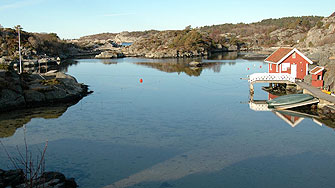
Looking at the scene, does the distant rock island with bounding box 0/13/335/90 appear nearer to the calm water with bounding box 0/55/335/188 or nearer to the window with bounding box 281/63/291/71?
the window with bounding box 281/63/291/71

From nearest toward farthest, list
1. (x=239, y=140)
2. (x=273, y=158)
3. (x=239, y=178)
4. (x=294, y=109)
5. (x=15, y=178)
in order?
(x=15, y=178)
(x=239, y=178)
(x=273, y=158)
(x=239, y=140)
(x=294, y=109)

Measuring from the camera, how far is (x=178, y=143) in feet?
69.9

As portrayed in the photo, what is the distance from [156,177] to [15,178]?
6.66 m

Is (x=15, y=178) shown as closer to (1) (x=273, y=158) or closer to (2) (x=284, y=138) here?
(1) (x=273, y=158)

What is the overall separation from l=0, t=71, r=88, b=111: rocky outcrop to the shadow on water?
5.11 feet

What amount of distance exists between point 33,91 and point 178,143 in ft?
66.8

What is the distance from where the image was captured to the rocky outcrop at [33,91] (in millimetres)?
31859

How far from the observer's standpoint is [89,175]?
1655cm

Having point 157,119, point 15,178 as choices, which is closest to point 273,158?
point 157,119

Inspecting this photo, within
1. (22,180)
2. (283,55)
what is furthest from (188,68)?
(22,180)

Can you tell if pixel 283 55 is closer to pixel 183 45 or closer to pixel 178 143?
pixel 178 143

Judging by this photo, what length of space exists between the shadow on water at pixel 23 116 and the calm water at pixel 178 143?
0.09 m

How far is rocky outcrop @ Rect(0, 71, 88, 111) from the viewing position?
31859 mm

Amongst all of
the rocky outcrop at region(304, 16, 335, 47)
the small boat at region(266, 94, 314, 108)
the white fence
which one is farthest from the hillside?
the rocky outcrop at region(304, 16, 335, 47)
